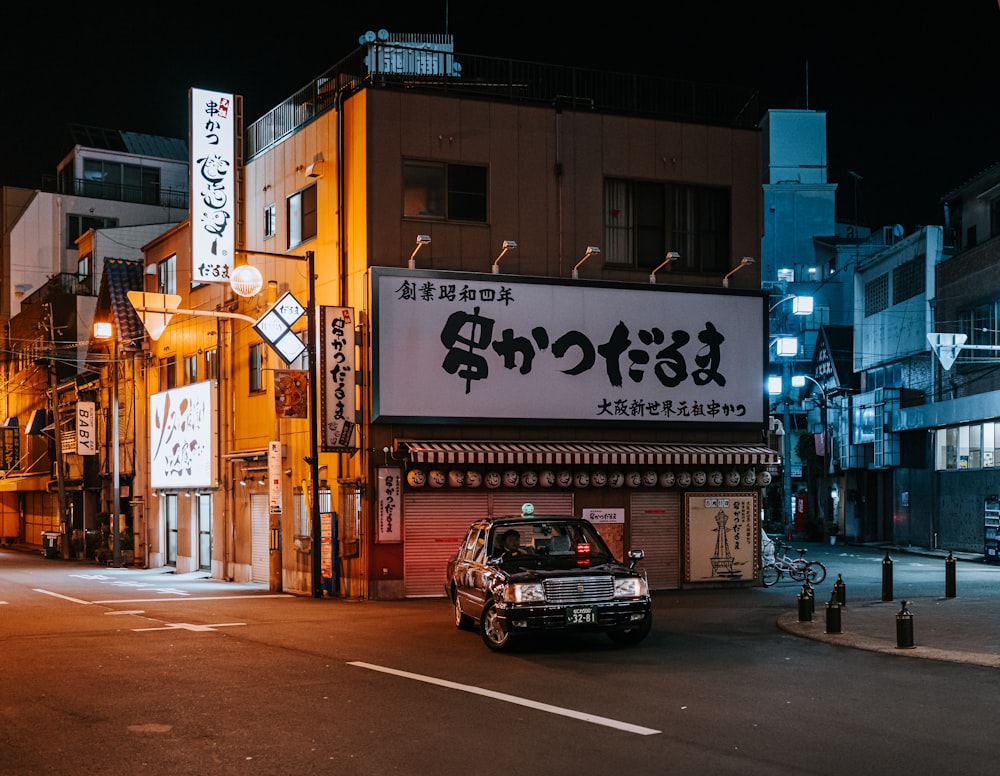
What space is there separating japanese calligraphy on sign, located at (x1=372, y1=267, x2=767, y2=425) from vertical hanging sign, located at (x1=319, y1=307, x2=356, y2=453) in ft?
1.97

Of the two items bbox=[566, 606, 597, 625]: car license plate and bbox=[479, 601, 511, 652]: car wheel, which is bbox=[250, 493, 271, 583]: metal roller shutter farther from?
bbox=[566, 606, 597, 625]: car license plate

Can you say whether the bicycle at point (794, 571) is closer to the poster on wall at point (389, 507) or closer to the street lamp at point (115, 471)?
the poster on wall at point (389, 507)

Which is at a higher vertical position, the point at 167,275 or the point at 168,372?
→ the point at 167,275

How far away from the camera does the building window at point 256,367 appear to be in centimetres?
2891

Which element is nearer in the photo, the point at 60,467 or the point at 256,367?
the point at 256,367

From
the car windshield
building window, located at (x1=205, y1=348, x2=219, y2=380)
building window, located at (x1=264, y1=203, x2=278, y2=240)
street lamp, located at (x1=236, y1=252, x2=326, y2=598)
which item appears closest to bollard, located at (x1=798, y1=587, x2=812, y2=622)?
the car windshield

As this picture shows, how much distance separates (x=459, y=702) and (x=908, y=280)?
41.7 meters

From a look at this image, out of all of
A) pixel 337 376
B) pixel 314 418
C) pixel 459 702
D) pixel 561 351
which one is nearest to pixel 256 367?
pixel 314 418

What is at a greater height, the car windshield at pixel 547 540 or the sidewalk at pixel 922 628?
the car windshield at pixel 547 540

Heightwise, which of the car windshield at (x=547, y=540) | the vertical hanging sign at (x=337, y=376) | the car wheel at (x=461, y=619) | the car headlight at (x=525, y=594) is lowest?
the car wheel at (x=461, y=619)

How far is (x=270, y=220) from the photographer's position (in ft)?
92.6

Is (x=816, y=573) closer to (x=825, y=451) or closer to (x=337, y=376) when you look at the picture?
(x=337, y=376)

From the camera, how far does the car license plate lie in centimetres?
1399

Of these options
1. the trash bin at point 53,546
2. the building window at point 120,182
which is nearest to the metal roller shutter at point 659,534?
the trash bin at point 53,546
